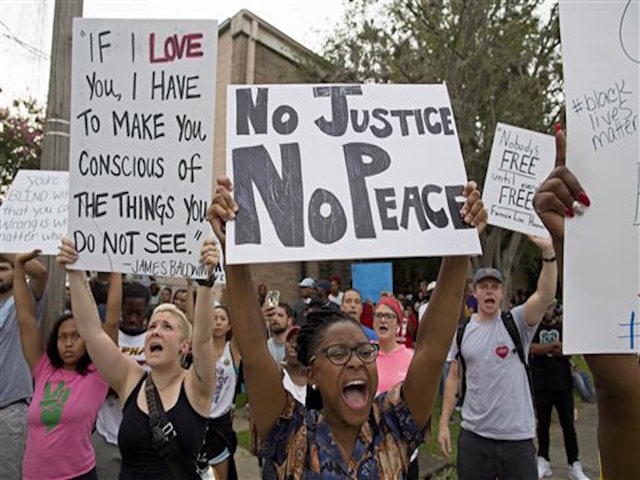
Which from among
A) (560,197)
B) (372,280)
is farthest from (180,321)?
(372,280)

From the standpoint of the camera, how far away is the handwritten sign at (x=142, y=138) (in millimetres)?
2824

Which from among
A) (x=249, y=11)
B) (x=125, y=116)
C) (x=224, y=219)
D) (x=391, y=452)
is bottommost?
(x=391, y=452)

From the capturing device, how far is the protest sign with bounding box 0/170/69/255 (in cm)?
Answer: 383

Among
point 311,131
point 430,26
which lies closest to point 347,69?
point 430,26

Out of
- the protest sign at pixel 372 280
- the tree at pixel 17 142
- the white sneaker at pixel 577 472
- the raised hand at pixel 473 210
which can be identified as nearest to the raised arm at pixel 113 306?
the raised hand at pixel 473 210

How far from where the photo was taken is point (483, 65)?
11.6 m

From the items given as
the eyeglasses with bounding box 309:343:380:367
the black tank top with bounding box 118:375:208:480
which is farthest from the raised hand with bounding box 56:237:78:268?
the eyeglasses with bounding box 309:343:380:367

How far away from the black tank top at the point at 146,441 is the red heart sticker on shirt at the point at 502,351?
2.18 metres

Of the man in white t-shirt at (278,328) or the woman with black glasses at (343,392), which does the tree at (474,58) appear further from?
the woman with black glasses at (343,392)

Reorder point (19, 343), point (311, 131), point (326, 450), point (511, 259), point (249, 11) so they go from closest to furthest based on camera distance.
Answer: point (326, 450) → point (311, 131) → point (19, 343) → point (511, 259) → point (249, 11)

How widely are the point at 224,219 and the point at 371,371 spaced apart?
0.71m

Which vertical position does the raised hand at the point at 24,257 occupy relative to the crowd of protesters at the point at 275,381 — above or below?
above

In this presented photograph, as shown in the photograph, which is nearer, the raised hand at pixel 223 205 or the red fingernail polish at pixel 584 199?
the red fingernail polish at pixel 584 199

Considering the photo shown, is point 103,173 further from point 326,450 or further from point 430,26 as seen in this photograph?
point 430,26
